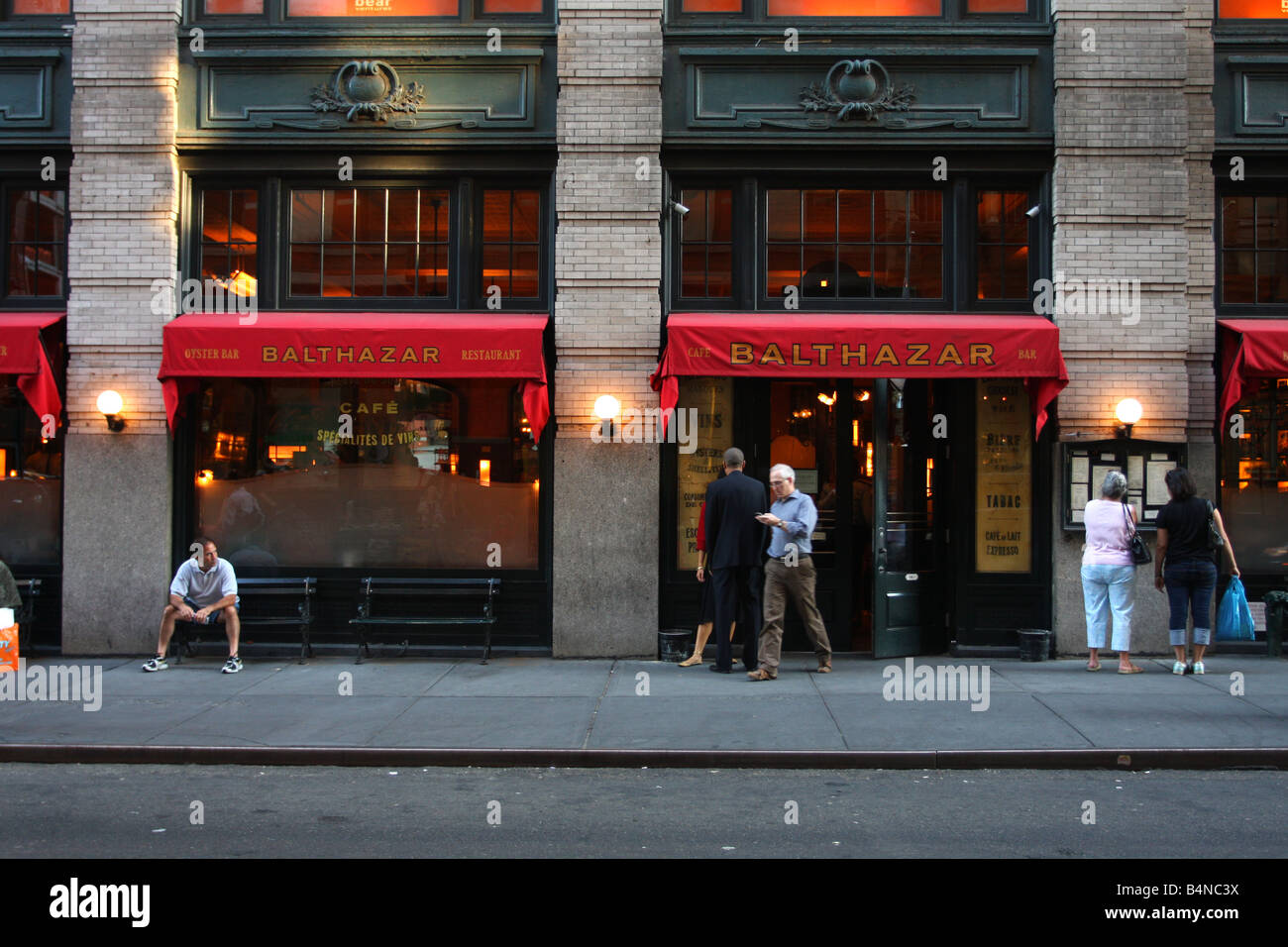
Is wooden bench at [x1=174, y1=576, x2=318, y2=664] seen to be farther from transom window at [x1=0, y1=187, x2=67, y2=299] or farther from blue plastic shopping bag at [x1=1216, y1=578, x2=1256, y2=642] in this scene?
blue plastic shopping bag at [x1=1216, y1=578, x2=1256, y2=642]

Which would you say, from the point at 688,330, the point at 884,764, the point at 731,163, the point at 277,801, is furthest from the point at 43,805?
the point at 731,163

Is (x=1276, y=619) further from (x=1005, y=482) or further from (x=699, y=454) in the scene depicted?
(x=699, y=454)

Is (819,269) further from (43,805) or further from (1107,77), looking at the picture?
(43,805)

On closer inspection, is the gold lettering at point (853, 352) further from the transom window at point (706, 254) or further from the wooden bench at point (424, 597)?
the wooden bench at point (424, 597)

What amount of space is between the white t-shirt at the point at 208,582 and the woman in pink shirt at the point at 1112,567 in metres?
8.47

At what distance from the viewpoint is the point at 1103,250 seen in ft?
38.1

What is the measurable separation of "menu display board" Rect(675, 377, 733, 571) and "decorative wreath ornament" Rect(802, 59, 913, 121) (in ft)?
10.1

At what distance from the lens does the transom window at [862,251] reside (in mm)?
11992

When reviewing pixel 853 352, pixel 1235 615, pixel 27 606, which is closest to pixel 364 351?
pixel 27 606

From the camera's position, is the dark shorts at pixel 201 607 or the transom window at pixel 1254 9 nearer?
the dark shorts at pixel 201 607

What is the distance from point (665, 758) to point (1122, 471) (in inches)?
252

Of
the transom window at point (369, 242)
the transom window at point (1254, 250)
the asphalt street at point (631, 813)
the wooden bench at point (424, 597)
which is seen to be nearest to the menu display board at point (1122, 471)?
the transom window at point (1254, 250)

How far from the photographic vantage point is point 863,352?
35.6ft

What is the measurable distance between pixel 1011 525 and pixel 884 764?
15.9 ft
